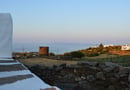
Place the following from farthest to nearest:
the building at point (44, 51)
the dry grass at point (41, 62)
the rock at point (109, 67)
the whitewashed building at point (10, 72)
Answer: the building at point (44, 51), the dry grass at point (41, 62), the rock at point (109, 67), the whitewashed building at point (10, 72)

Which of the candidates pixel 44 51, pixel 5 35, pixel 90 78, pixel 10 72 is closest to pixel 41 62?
pixel 90 78

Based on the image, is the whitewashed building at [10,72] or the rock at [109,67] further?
the rock at [109,67]

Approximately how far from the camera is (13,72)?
16.8ft

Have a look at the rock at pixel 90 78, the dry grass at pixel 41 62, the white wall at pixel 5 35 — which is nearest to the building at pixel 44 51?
the dry grass at pixel 41 62

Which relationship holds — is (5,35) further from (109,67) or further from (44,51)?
(44,51)

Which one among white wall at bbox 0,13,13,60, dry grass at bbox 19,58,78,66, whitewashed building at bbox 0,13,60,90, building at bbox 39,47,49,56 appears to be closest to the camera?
whitewashed building at bbox 0,13,60,90

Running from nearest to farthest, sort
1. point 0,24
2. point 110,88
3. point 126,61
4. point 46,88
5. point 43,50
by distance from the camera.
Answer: point 46,88 < point 0,24 < point 110,88 < point 126,61 < point 43,50

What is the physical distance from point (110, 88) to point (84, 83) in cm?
62

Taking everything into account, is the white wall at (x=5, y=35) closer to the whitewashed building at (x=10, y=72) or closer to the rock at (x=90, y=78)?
the whitewashed building at (x=10, y=72)

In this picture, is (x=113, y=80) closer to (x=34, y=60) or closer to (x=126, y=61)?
(x=126, y=61)

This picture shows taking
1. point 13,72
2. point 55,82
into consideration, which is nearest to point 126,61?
point 55,82

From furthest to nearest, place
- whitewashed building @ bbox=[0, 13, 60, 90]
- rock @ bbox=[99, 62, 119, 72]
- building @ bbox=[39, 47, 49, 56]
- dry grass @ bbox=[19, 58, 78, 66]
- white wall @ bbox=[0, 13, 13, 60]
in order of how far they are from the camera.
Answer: building @ bbox=[39, 47, 49, 56] → dry grass @ bbox=[19, 58, 78, 66] → rock @ bbox=[99, 62, 119, 72] → white wall @ bbox=[0, 13, 13, 60] → whitewashed building @ bbox=[0, 13, 60, 90]

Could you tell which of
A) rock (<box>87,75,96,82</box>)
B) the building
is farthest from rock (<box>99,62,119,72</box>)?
the building

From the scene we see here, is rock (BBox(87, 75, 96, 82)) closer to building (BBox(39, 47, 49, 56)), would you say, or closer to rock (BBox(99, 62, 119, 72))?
rock (BBox(99, 62, 119, 72))
